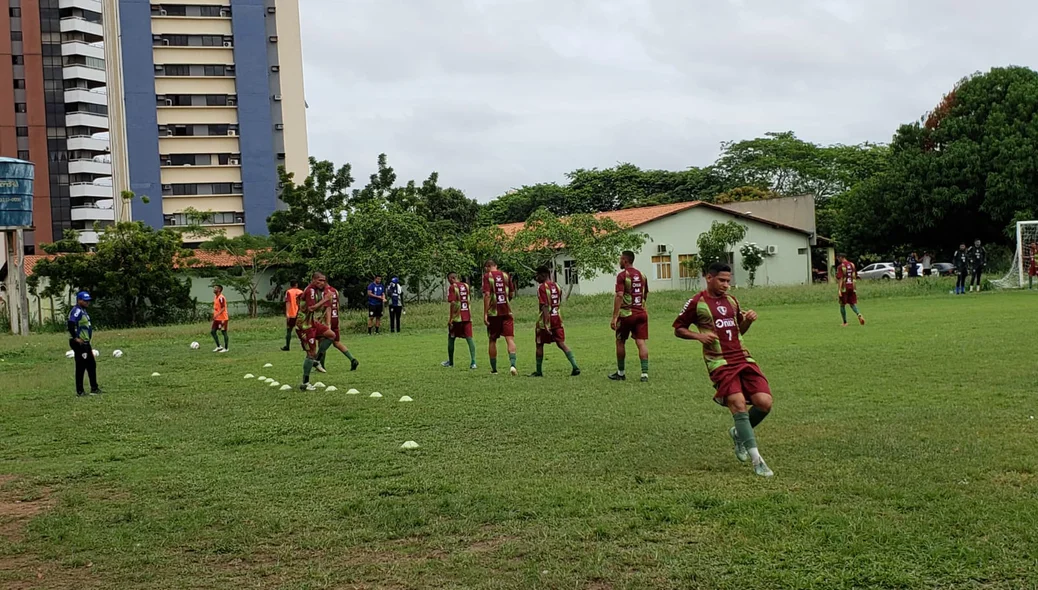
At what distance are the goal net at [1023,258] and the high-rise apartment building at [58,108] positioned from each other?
5560 centimetres

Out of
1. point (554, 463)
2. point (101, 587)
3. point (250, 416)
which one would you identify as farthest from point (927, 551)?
point (250, 416)

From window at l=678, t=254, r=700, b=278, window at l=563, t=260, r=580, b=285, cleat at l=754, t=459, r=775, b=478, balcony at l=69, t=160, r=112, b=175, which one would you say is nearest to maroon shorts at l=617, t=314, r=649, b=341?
cleat at l=754, t=459, r=775, b=478

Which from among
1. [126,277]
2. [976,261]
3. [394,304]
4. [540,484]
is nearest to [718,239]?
[976,261]

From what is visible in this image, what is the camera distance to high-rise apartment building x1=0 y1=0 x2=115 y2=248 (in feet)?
210

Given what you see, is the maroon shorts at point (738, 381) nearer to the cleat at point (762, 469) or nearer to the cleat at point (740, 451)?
the cleat at point (740, 451)

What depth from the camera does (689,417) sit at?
32.4ft

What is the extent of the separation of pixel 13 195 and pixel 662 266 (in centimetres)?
3133

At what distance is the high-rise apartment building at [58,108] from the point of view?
210 ft

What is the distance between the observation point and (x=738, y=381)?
7336 mm

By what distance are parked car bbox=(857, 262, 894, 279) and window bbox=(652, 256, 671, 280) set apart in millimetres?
13442

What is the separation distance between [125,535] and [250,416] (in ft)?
17.8

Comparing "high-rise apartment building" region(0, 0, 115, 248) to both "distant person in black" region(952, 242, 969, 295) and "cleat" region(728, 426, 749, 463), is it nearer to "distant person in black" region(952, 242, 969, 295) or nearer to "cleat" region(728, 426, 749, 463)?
"distant person in black" region(952, 242, 969, 295)

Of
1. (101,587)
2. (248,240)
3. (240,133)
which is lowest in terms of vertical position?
(101,587)

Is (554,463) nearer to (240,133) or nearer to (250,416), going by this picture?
(250,416)
